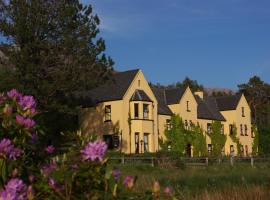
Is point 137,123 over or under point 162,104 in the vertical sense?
under

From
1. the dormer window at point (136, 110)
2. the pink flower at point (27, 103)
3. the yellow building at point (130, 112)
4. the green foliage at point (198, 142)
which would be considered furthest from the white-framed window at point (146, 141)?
the pink flower at point (27, 103)

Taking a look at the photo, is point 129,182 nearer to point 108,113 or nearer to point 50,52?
point 50,52

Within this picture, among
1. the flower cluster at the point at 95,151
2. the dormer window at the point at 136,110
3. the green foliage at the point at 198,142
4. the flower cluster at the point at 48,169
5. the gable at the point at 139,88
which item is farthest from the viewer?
the green foliage at the point at 198,142

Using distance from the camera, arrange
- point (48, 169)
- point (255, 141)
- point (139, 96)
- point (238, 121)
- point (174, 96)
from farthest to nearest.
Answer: point (255, 141) → point (238, 121) → point (174, 96) → point (139, 96) → point (48, 169)

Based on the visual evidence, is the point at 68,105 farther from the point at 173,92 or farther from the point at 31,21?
the point at 173,92

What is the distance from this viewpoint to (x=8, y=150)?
3.79 m

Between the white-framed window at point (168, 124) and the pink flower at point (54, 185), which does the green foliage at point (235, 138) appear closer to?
the white-framed window at point (168, 124)

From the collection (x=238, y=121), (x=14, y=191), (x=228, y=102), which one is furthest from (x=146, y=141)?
(x=14, y=191)

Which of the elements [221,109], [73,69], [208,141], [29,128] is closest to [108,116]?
[73,69]

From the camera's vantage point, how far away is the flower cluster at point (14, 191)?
342cm

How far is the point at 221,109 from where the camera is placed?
236ft

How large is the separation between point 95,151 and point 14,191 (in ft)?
1.87

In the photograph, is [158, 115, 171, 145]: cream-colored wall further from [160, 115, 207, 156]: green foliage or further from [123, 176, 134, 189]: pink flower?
[123, 176, 134, 189]: pink flower

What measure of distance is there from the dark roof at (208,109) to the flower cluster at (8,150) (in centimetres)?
6111
